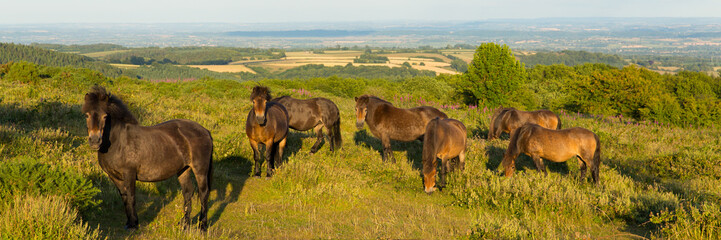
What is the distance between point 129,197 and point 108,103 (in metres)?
1.23

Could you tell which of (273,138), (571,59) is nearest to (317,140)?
(273,138)

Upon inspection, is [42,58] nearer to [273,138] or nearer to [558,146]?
[273,138]

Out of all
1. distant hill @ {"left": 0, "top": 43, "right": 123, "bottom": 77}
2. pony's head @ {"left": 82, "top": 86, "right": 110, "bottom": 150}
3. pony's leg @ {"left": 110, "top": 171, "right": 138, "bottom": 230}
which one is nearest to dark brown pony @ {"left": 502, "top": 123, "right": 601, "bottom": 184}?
pony's leg @ {"left": 110, "top": 171, "right": 138, "bottom": 230}

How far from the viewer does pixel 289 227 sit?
634 cm

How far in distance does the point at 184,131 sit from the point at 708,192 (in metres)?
10.3

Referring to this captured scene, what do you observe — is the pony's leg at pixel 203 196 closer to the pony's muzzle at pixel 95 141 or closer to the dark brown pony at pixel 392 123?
the pony's muzzle at pixel 95 141

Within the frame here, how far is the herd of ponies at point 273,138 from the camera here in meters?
5.32

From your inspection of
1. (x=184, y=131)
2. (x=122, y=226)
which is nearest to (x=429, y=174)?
(x=184, y=131)

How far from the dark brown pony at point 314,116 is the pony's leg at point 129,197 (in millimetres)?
6021

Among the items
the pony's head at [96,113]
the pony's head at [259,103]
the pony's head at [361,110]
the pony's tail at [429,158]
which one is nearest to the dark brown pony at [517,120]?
the pony's head at [361,110]

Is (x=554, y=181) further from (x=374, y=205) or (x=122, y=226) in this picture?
(x=122, y=226)

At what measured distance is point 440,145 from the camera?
898 centimetres

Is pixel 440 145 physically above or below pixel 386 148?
above

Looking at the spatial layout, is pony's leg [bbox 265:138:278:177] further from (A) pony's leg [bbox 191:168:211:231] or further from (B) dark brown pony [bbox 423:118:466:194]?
(B) dark brown pony [bbox 423:118:466:194]
